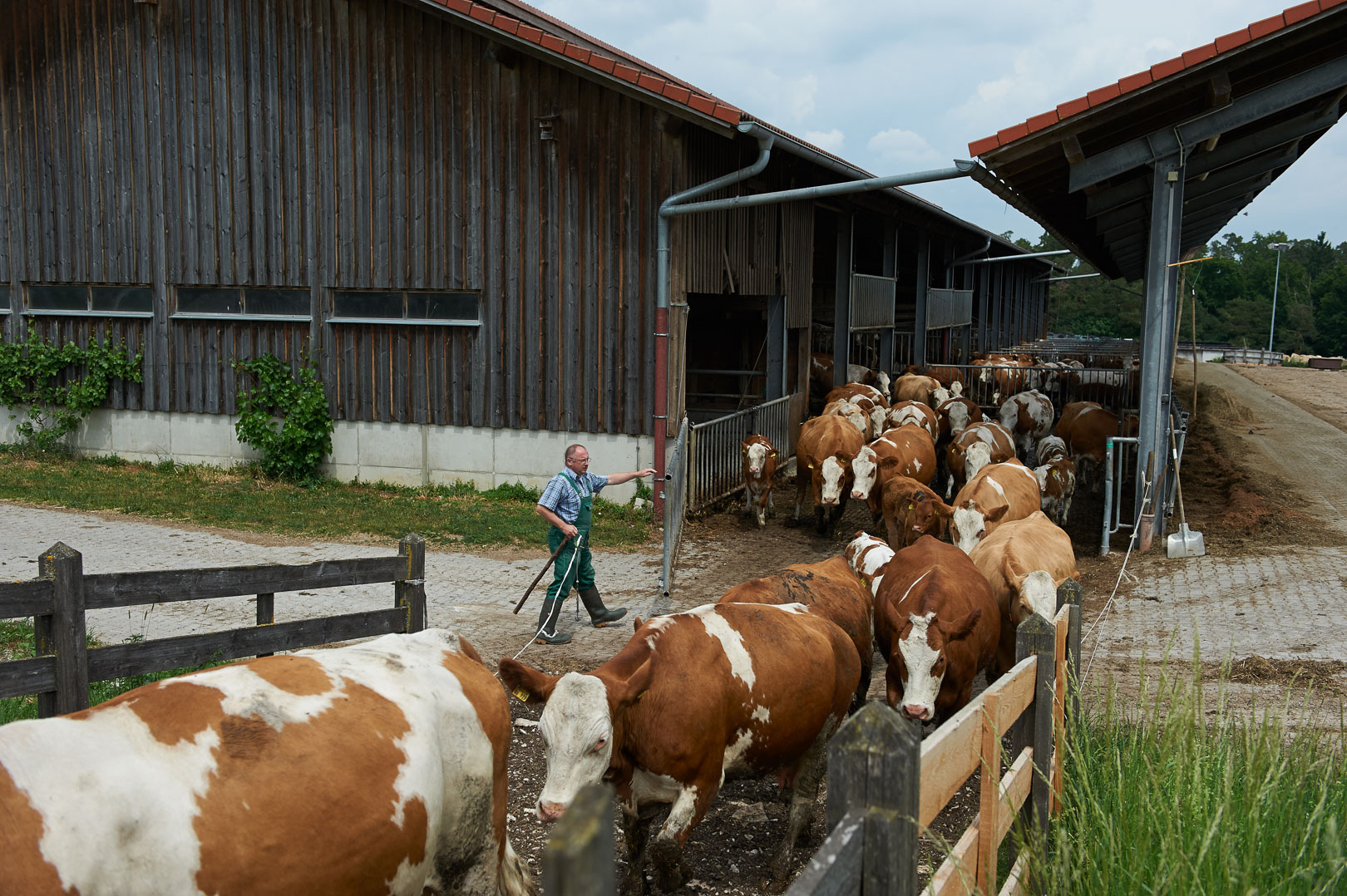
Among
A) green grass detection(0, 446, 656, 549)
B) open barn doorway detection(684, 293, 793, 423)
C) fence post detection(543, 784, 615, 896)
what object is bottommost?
green grass detection(0, 446, 656, 549)

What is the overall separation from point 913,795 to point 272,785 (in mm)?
1893

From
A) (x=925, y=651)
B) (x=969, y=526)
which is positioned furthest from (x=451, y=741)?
(x=969, y=526)

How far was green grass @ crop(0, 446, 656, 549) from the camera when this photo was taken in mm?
12453

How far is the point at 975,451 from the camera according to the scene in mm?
13773

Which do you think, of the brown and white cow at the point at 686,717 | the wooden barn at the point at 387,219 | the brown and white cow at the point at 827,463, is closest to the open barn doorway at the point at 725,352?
the wooden barn at the point at 387,219

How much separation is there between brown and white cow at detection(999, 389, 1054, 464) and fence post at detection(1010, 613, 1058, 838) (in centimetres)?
1512

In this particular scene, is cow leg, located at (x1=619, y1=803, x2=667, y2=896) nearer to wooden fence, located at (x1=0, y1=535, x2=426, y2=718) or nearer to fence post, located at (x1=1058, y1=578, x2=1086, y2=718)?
fence post, located at (x1=1058, y1=578, x2=1086, y2=718)

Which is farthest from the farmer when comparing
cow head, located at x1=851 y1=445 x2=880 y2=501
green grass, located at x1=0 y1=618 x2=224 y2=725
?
cow head, located at x1=851 y1=445 x2=880 y2=501

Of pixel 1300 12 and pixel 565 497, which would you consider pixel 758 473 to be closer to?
pixel 565 497

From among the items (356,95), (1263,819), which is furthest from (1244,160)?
(1263,819)

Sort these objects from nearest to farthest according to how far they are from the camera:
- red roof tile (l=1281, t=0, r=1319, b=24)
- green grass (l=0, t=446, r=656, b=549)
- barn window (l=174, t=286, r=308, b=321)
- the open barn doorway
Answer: red roof tile (l=1281, t=0, r=1319, b=24)
green grass (l=0, t=446, r=656, b=549)
barn window (l=174, t=286, r=308, b=321)
the open barn doorway

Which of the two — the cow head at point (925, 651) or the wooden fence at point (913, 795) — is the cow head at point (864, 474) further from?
the wooden fence at point (913, 795)

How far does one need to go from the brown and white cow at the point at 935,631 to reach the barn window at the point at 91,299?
14.0m

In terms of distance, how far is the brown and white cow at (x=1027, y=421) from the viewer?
18.7m
